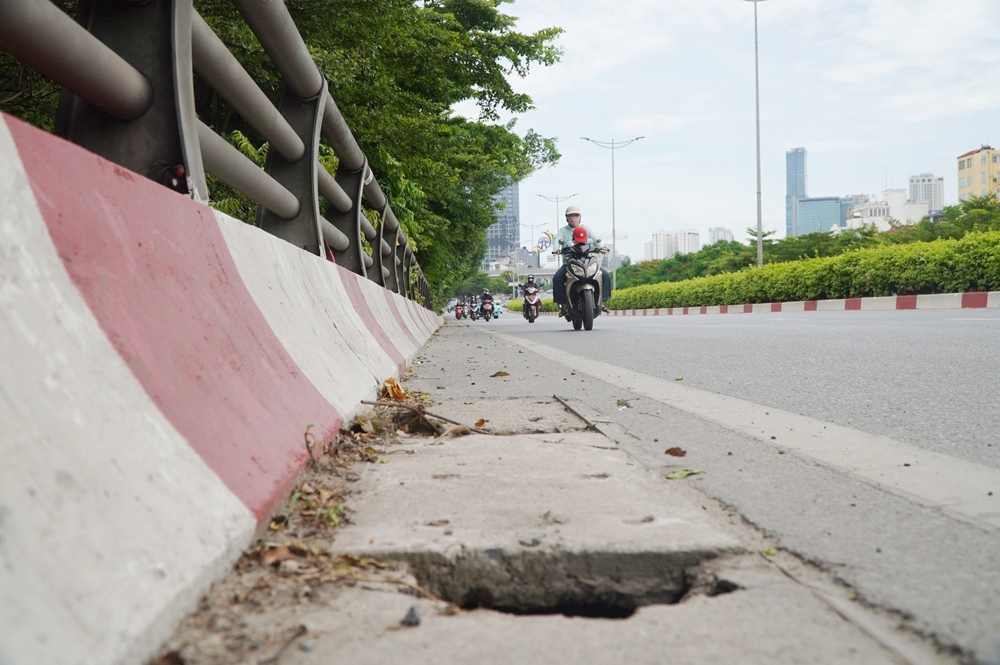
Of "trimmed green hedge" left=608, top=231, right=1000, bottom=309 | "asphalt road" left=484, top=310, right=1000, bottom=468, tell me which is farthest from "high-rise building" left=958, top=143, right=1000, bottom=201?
"asphalt road" left=484, top=310, right=1000, bottom=468

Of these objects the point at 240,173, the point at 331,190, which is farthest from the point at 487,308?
the point at 240,173

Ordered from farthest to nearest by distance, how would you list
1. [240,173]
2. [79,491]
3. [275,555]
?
[240,173], [275,555], [79,491]

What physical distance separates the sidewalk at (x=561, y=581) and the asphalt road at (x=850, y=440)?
9 cm

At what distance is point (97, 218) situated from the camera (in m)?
1.79

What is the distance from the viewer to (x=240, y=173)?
3914 millimetres

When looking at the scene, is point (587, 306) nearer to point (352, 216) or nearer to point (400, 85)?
point (400, 85)

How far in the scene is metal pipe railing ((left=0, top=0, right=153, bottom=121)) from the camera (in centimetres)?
213

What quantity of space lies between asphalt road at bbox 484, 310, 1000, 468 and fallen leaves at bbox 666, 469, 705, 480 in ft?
3.09

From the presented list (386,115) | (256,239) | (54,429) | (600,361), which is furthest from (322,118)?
(386,115)

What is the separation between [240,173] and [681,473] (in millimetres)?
2299

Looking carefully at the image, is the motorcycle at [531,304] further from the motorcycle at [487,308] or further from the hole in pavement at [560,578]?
the hole in pavement at [560,578]

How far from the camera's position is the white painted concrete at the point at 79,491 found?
3.63ft

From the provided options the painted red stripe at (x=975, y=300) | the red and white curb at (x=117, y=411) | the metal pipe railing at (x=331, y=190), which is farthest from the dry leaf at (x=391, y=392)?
the painted red stripe at (x=975, y=300)

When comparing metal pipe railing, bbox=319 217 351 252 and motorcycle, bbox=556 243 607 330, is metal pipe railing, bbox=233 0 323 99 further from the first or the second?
motorcycle, bbox=556 243 607 330
